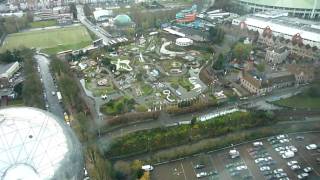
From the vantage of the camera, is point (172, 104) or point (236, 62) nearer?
point (172, 104)

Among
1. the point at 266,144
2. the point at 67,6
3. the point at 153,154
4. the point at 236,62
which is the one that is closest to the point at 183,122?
the point at 153,154

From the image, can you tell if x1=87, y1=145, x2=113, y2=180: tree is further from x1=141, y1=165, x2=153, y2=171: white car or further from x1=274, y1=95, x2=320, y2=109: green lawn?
x1=274, y1=95, x2=320, y2=109: green lawn

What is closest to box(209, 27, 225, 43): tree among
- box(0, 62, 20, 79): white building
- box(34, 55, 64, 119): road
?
box(34, 55, 64, 119): road

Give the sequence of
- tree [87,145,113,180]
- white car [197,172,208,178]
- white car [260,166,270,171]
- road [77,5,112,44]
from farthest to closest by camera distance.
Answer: road [77,5,112,44], white car [260,166,270,171], white car [197,172,208,178], tree [87,145,113,180]

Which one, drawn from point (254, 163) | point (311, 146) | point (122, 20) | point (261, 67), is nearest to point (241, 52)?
point (261, 67)

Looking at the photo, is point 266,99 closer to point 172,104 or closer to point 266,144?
point 266,144

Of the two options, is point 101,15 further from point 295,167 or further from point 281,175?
point 281,175

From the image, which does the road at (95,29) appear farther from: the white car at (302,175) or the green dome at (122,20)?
the white car at (302,175)
